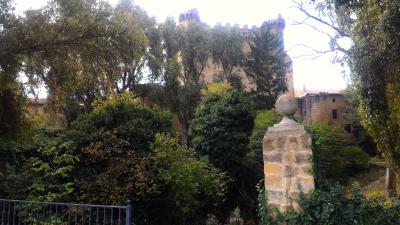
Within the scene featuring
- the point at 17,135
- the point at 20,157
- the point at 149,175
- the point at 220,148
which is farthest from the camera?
the point at 220,148

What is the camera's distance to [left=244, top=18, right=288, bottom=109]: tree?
28.4 m

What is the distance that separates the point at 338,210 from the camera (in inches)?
175

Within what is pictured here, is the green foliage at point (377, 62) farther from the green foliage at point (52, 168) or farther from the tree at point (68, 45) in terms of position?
the green foliage at point (52, 168)

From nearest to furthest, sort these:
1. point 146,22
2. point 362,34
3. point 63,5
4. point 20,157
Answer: point 63,5 → point 362,34 → point 20,157 → point 146,22

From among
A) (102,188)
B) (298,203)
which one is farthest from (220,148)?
(298,203)

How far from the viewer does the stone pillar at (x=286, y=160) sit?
181 inches

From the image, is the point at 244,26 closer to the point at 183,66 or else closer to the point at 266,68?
the point at 266,68

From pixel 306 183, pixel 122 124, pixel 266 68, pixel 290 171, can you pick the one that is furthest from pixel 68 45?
pixel 266 68

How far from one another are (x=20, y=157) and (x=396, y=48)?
9.61 m

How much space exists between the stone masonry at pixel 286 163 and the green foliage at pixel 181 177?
Answer: 494cm

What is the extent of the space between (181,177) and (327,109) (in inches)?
1023

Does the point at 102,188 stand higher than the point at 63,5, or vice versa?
the point at 63,5

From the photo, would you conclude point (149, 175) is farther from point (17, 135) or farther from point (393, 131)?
point (393, 131)

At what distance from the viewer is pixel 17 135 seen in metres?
9.00
